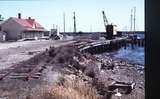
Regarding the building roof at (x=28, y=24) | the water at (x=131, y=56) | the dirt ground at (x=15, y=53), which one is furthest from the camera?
the building roof at (x=28, y=24)

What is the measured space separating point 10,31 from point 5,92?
7304 cm

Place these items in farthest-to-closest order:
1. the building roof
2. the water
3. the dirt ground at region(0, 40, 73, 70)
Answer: the building roof → the water → the dirt ground at region(0, 40, 73, 70)

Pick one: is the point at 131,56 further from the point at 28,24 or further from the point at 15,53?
the point at 28,24

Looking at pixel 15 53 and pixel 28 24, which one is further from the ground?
pixel 28 24

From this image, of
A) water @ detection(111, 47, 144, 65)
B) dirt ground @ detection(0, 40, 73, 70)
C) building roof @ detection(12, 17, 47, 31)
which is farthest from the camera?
building roof @ detection(12, 17, 47, 31)

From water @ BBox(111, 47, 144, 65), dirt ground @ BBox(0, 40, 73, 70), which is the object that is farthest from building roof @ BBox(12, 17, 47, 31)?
dirt ground @ BBox(0, 40, 73, 70)

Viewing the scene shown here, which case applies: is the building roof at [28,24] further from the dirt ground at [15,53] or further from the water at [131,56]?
the dirt ground at [15,53]

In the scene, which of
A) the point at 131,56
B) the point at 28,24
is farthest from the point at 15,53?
the point at 28,24

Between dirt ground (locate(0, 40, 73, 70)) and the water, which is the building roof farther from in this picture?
dirt ground (locate(0, 40, 73, 70))

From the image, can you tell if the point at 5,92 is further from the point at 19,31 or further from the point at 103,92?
the point at 19,31

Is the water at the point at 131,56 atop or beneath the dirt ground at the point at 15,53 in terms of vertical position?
beneath

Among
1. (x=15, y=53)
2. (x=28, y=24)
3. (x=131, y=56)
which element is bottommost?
(x=131, y=56)

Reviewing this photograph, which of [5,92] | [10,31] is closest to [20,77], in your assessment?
[5,92]

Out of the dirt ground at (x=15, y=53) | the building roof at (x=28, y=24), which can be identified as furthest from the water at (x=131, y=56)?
the building roof at (x=28, y=24)
